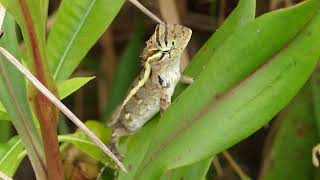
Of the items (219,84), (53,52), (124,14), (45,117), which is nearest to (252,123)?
(219,84)

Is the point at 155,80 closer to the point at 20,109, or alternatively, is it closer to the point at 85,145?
the point at 85,145

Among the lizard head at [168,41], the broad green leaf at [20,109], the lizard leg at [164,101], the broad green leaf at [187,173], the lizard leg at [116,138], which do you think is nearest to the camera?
the broad green leaf at [20,109]

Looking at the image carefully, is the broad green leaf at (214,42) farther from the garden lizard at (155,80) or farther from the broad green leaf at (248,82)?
the broad green leaf at (248,82)

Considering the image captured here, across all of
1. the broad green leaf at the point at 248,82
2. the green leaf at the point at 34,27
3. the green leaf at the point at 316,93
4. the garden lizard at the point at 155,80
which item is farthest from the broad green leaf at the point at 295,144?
the green leaf at the point at 34,27

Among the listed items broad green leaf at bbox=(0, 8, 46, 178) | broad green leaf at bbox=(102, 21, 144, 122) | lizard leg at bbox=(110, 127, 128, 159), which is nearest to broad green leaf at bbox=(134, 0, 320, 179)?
broad green leaf at bbox=(0, 8, 46, 178)

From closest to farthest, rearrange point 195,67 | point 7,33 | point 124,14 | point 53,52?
A: point 7,33, point 195,67, point 53,52, point 124,14

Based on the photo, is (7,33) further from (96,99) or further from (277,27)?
(96,99)

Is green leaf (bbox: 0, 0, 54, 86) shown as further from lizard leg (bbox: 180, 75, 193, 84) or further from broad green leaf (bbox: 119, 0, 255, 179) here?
lizard leg (bbox: 180, 75, 193, 84)
